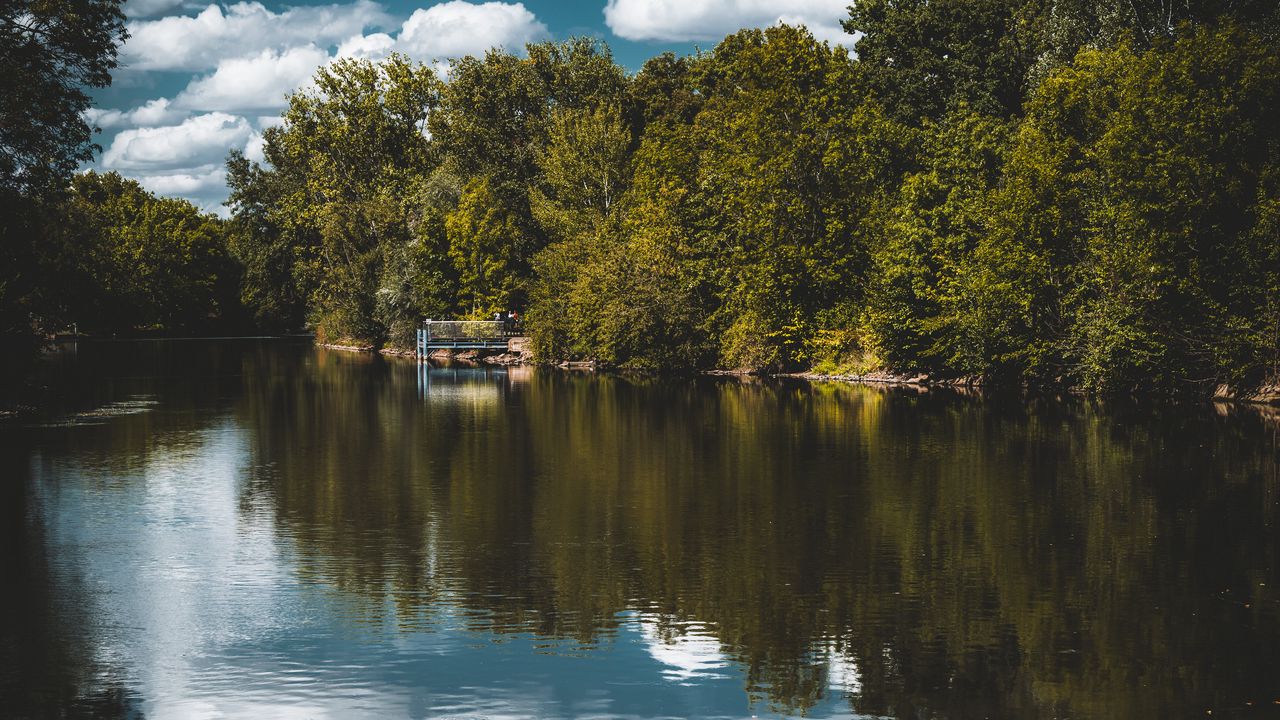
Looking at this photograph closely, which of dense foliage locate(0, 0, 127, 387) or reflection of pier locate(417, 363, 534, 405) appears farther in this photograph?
reflection of pier locate(417, 363, 534, 405)

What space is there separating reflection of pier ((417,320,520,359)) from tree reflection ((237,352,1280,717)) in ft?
142

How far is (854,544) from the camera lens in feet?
60.6

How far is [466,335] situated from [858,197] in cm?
3284

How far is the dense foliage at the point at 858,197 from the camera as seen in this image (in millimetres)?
40031

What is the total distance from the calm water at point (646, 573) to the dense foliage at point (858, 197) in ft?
32.6

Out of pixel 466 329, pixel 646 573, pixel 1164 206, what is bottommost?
pixel 646 573

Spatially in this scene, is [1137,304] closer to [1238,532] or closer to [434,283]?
[1238,532]

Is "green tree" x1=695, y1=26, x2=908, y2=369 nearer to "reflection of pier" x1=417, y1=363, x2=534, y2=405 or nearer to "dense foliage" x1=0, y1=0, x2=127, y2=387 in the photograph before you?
"reflection of pier" x1=417, y1=363, x2=534, y2=405

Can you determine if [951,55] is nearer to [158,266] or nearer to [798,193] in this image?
[798,193]

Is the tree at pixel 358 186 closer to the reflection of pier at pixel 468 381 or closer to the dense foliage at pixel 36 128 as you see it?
the reflection of pier at pixel 468 381

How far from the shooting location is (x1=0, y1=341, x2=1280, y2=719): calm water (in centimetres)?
1202

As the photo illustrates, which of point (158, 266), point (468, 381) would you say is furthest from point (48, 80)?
point (158, 266)


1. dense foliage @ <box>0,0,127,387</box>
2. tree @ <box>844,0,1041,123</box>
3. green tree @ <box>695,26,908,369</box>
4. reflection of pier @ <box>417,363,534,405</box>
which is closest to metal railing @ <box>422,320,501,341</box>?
reflection of pier @ <box>417,363,534,405</box>

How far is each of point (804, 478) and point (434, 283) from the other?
6235 cm
